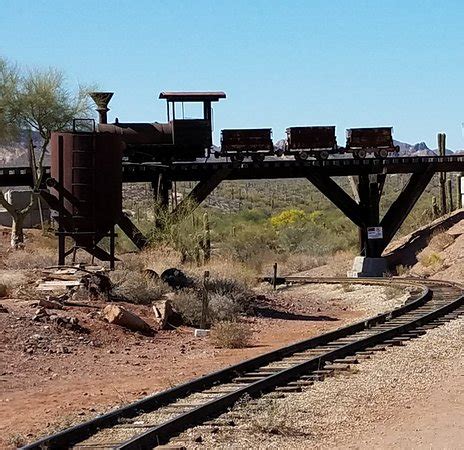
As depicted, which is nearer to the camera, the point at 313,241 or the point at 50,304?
the point at 50,304

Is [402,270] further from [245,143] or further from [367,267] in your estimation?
[245,143]

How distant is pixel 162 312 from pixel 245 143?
22.0 meters

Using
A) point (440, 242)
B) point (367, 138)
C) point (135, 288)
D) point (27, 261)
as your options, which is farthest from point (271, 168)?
point (135, 288)

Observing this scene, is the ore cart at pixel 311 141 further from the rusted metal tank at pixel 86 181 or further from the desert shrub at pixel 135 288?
the desert shrub at pixel 135 288

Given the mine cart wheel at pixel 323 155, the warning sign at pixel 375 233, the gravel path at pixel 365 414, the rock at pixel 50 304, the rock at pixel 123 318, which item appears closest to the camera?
the gravel path at pixel 365 414

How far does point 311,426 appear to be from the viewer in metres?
11.0

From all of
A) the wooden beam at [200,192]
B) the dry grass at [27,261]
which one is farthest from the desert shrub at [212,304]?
the wooden beam at [200,192]

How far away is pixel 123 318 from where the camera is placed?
19672 millimetres

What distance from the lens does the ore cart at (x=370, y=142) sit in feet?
142

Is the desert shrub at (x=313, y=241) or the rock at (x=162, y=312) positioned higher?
the rock at (x=162, y=312)

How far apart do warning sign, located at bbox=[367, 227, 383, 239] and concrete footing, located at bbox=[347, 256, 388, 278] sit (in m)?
0.90

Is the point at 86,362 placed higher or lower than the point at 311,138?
lower

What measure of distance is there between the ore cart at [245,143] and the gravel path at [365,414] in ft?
88.9

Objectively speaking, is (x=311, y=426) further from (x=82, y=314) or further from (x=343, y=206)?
(x=343, y=206)
